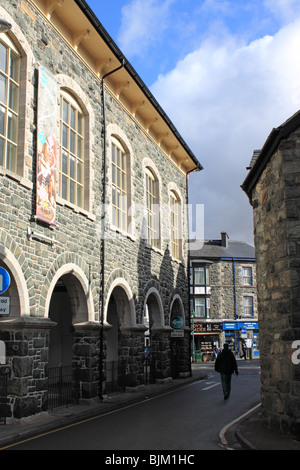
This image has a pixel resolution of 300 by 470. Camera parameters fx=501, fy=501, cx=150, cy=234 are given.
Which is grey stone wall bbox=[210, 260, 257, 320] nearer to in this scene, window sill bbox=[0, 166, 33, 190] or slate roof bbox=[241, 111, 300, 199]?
slate roof bbox=[241, 111, 300, 199]

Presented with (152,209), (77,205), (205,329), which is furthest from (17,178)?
(205,329)

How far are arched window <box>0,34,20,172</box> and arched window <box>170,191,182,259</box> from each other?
13178mm

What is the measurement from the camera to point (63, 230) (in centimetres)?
1353

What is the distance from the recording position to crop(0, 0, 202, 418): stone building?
37.6 ft

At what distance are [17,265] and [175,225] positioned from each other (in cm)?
1456

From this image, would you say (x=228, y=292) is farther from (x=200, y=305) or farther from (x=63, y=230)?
(x=63, y=230)

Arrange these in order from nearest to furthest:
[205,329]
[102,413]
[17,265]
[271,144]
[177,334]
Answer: [271,144]
[17,265]
[102,413]
[177,334]
[205,329]

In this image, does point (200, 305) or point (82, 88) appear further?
point (200, 305)

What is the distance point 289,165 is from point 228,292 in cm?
3850

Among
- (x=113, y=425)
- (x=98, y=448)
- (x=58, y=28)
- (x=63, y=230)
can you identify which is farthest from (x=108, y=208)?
(x=98, y=448)

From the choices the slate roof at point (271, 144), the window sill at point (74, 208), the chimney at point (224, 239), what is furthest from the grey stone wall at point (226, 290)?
the slate roof at point (271, 144)

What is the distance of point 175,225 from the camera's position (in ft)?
82.4

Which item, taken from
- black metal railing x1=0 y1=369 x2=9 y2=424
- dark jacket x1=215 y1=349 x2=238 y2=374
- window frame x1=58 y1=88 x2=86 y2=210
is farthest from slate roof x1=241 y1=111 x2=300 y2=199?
black metal railing x1=0 y1=369 x2=9 y2=424

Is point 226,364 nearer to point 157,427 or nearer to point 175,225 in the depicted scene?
point 157,427
